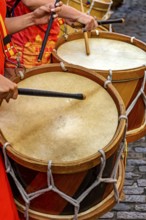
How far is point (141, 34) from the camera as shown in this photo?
5.03 m

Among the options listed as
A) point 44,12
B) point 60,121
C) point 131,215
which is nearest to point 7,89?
point 60,121

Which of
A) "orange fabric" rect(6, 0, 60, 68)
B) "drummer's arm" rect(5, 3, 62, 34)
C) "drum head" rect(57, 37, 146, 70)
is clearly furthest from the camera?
"orange fabric" rect(6, 0, 60, 68)

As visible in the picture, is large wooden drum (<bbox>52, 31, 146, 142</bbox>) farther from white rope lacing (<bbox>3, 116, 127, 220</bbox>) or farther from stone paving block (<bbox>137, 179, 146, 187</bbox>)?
stone paving block (<bbox>137, 179, 146, 187</bbox>)

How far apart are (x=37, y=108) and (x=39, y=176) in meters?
0.29

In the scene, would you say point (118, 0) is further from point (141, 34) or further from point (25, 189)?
point (25, 189)

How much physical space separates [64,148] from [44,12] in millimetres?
917

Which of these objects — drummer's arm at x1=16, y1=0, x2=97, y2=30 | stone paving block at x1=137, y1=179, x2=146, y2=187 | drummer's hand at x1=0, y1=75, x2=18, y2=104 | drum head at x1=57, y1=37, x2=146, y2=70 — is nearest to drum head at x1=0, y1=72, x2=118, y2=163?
drummer's hand at x1=0, y1=75, x2=18, y2=104

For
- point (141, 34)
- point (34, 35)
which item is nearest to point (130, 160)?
point (34, 35)

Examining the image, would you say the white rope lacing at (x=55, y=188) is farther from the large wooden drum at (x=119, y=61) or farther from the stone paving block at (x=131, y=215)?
the stone paving block at (x=131, y=215)

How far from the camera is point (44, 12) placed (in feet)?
6.72

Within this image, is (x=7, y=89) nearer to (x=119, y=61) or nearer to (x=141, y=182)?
(x=119, y=61)

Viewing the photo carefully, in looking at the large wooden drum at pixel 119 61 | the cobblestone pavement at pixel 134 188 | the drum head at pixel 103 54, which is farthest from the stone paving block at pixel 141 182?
the drum head at pixel 103 54

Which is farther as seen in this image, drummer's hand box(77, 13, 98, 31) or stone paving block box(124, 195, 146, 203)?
stone paving block box(124, 195, 146, 203)

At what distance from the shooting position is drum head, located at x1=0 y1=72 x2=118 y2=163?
1.41m
